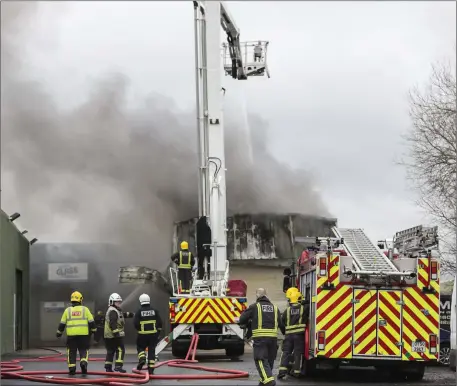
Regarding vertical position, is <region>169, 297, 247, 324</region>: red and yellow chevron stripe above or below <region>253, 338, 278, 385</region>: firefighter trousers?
above

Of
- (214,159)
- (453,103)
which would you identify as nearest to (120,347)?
(214,159)

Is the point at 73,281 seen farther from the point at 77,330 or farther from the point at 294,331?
the point at 294,331

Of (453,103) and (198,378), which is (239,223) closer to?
(453,103)

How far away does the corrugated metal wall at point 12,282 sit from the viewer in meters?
26.8

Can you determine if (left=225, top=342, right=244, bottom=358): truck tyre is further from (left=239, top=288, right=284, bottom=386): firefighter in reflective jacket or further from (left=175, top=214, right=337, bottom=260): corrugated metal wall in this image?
(left=175, top=214, right=337, bottom=260): corrugated metal wall

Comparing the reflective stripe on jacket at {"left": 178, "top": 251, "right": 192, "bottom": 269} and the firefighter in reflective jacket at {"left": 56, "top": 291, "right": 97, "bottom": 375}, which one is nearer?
the firefighter in reflective jacket at {"left": 56, "top": 291, "right": 97, "bottom": 375}

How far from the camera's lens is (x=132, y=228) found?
33.6m

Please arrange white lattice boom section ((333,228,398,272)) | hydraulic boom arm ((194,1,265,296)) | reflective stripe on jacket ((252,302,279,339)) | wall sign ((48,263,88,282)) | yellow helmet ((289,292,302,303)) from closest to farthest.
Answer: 1. reflective stripe on jacket ((252,302,279,339))
2. white lattice boom section ((333,228,398,272))
3. yellow helmet ((289,292,302,303))
4. hydraulic boom arm ((194,1,265,296))
5. wall sign ((48,263,88,282))

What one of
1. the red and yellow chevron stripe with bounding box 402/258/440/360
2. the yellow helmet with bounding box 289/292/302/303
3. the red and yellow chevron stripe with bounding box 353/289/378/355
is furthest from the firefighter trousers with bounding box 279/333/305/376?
the red and yellow chevron stripe with bounding box 402/258/440/360

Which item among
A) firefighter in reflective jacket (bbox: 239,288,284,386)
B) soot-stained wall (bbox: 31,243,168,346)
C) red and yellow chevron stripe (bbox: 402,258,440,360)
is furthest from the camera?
soot-stained wall (bbox: 31,243,168,346)

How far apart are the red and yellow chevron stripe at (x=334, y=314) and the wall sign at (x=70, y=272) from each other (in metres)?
21.0

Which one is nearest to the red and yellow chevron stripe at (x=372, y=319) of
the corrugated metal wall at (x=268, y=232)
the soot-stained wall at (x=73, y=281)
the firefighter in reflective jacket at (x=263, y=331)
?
the firefighter in reflective jacket at (x=263, y=331)

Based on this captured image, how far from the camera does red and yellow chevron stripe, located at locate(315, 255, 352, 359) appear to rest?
45.8 feet

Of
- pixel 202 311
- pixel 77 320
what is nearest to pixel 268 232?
pixel 202 311
